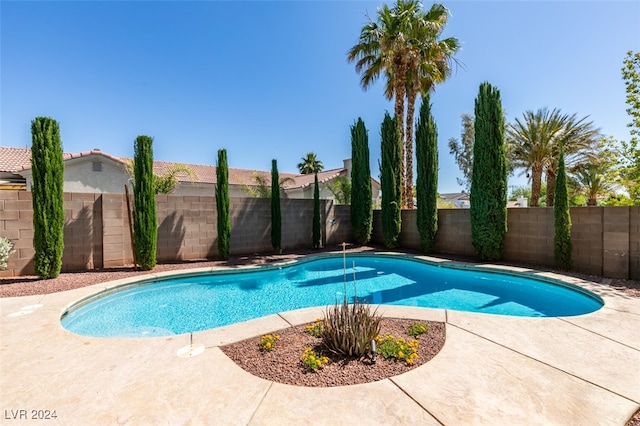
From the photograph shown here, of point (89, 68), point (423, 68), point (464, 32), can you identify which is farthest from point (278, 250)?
point (464, 32)

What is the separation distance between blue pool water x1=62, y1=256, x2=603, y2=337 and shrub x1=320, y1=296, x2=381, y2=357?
999 mm

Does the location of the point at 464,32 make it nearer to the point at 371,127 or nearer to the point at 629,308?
the point at 371,127

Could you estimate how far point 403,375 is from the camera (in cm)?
267

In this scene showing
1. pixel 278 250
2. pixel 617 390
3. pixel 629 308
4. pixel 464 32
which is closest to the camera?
pixel 617 390

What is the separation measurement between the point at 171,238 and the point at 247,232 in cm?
276

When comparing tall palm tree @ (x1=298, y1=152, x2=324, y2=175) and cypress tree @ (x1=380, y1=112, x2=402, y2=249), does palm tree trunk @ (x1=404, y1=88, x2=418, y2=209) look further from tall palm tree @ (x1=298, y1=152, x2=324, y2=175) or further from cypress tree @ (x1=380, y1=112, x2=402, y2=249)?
tall palm tree @ (x1=298, y1=152, x2=324, y2=175)

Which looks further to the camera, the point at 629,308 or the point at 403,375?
the point at 629,308

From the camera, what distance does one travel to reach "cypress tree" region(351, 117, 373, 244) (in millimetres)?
12758

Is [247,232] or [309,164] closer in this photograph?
[247,232]

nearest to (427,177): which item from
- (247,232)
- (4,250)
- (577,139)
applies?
(247,232)

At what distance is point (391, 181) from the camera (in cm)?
1211

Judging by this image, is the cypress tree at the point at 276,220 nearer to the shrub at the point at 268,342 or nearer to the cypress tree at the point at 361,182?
the cypress tree at the point at 361,182

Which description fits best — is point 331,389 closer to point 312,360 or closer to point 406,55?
point 312,360

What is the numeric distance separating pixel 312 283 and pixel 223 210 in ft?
14.5
